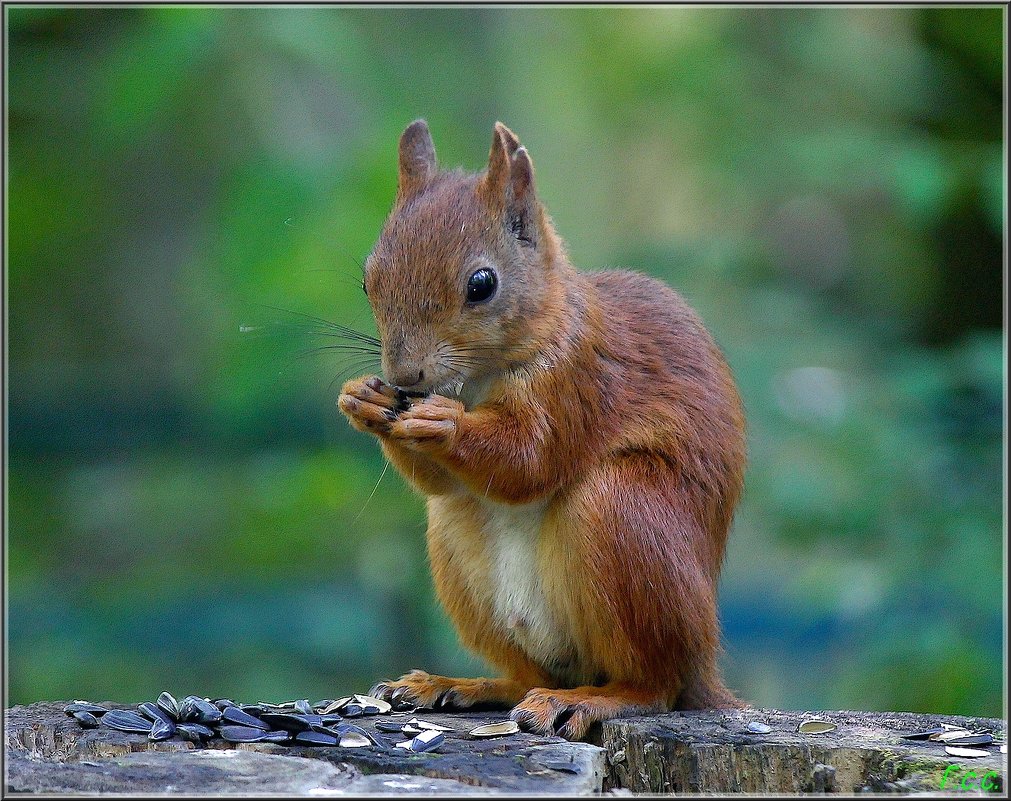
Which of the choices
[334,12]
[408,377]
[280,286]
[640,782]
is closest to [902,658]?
[640,782]

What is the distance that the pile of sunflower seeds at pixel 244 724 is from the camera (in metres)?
2.24

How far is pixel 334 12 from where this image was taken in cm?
489

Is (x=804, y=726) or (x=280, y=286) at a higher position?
(x=280, y=286)

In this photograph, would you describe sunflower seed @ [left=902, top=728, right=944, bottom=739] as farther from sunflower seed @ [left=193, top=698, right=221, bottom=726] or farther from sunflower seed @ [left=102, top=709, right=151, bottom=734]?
sunflower seed @ [left=102, top=709, right=151, bottom=734]

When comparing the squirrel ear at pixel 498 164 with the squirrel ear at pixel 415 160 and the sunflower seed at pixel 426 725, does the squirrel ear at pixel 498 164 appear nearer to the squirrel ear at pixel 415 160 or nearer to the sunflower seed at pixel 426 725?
the squirrel ear at pixel 415 160

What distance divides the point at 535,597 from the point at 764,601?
2.15 meters

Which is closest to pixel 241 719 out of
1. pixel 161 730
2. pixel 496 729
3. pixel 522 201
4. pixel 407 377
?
pixel 161 730

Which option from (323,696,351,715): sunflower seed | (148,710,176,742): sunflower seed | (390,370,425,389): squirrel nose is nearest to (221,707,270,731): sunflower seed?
(148,710,176,742): sunflower seed

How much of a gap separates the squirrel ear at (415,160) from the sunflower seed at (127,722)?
1.33 meters

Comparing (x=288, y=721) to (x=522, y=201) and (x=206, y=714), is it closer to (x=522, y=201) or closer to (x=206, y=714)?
(x=206, y=714)

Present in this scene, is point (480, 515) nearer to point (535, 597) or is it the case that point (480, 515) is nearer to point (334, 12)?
point (535, 597)

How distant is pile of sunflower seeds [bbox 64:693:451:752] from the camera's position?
2.24m

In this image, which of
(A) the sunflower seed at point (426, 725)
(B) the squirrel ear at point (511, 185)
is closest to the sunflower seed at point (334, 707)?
(A) the sunflower seed at point (426, 725)

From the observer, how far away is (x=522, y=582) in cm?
265
